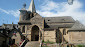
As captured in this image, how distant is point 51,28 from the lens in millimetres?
38094

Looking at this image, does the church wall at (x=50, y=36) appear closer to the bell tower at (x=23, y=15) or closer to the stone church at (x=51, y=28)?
the stone church at (x=51, y=28)

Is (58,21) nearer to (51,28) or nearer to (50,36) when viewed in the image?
(51,28)

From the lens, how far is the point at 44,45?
30422 mm

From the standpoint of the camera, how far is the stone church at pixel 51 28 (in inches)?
1281

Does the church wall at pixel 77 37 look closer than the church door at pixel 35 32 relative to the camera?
Yes

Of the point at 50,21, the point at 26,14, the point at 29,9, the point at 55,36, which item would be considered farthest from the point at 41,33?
the point at 29,9

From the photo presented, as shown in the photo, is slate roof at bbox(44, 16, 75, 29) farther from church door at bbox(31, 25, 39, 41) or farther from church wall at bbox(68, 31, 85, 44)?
church wall at bbox(68, 31, 85, 44)

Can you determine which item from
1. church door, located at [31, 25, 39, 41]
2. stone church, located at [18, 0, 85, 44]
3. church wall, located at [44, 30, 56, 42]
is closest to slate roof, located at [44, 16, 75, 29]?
stone church, located at [18, 0, 85, 44]

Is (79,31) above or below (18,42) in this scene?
above

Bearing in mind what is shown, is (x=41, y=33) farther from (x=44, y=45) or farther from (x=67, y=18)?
(x=67, y=18)

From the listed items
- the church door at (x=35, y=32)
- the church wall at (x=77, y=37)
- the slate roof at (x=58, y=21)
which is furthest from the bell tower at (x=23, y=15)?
the church wall at (x=77, y=37)

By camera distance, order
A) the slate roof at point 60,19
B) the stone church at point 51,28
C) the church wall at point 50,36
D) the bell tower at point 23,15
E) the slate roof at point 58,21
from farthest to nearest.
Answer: the slate roof at point 60,19 → the bell tower at point 23,15 → the slate roof at point 58,21 → the church wall at point 50,36 → the stone church at point 51,28

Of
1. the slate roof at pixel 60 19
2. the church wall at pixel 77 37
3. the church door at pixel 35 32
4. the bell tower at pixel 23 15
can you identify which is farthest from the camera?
the slate roof at pixel 60 19

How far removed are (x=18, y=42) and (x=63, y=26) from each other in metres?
16.6
